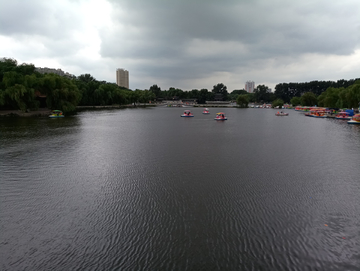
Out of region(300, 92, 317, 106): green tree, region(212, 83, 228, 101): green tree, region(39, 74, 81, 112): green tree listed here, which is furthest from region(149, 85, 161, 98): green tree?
region(39, 74, 81, 112): green tree

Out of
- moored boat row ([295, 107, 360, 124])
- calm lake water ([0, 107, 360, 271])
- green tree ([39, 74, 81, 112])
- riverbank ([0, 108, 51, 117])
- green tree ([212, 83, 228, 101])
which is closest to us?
calm lake water ([0, 107, 360, 271])

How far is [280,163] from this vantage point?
44.7 ft

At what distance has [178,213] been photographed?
293 inches

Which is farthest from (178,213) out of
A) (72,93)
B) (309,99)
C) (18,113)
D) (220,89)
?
(220,89)

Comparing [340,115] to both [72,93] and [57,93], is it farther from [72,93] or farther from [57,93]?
[57,93]

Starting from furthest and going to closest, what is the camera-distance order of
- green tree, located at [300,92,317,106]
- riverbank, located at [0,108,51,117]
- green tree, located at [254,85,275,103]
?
green tree, located at [254,85,275,103]
green tree, located at [300,92,317,106]
riverbank, located at [0,108,51,117]

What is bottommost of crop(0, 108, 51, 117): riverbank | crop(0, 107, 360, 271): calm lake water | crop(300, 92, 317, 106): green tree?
crop(0, 107, 360, 271): calm lake water

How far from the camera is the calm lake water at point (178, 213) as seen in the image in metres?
5.46

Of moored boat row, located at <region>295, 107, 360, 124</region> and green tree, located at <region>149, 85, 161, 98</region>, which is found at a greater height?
green tree, located at <region>149, 85, 161, 98</region>

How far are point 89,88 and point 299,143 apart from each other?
68129 millimetres

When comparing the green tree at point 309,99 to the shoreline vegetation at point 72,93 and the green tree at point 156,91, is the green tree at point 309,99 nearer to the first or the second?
the shoreline vegetation at point 72,93

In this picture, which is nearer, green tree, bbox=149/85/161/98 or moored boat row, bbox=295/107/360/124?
moored boat row, bbox=295/107/360/124

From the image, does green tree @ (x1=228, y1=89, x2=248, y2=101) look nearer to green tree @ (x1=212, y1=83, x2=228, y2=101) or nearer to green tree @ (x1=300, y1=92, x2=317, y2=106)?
green tree @ (x1=212, y1=83, x2=228, y2=101)

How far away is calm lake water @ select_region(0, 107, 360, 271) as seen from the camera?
5.46 meters
